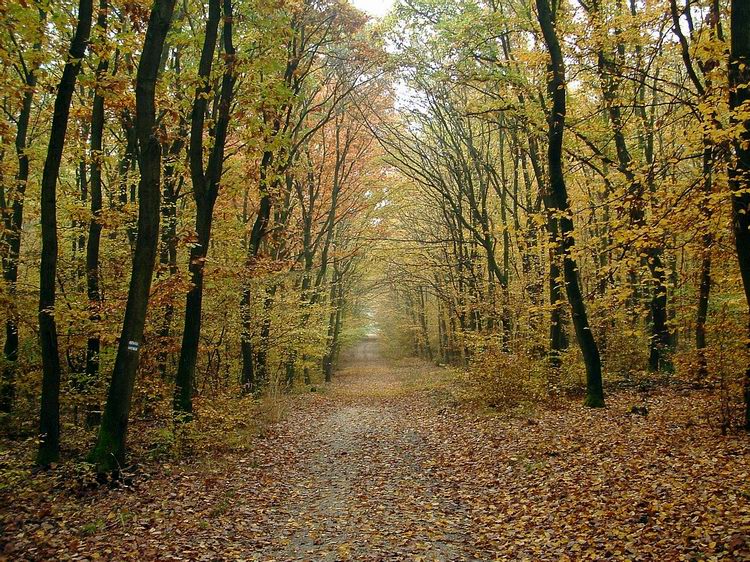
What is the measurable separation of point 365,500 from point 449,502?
1.37 metres

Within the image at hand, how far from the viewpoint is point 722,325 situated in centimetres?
909

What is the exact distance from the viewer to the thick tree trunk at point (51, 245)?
329 inches

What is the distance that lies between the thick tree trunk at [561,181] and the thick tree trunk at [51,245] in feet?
29.4

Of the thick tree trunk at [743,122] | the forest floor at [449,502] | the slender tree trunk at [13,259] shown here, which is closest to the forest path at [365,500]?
the forest floor at [449,502]

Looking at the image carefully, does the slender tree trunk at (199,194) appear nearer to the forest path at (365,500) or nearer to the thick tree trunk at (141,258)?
the thick tree trunk at (141,258)

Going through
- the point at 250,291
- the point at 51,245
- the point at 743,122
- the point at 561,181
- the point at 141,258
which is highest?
the point at 561,181

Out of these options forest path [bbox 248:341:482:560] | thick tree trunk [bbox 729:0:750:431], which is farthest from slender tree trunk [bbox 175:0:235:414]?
thick tree trunk [bbox 729:0:750:431]

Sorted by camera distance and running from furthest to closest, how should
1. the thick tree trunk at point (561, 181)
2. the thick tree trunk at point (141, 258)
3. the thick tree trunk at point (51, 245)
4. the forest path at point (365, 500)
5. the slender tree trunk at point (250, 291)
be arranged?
A: the slender tree trunk at point (250, 291), the thick tree trunk at point (561, 181), the thick tree trunk at point (141, 258), the thick tree trunk at point (51, 245), the forest path at point (365, 500)

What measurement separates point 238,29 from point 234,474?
10.7m

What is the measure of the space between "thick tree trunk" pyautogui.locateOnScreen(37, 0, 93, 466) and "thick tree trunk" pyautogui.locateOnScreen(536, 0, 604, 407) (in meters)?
8.95

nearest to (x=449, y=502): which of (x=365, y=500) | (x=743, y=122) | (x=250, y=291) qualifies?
(x=365, y=500)

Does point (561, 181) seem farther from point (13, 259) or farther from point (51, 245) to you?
point (13, 259)

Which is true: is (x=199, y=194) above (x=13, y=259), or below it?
above

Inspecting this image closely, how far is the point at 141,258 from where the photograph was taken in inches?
337
